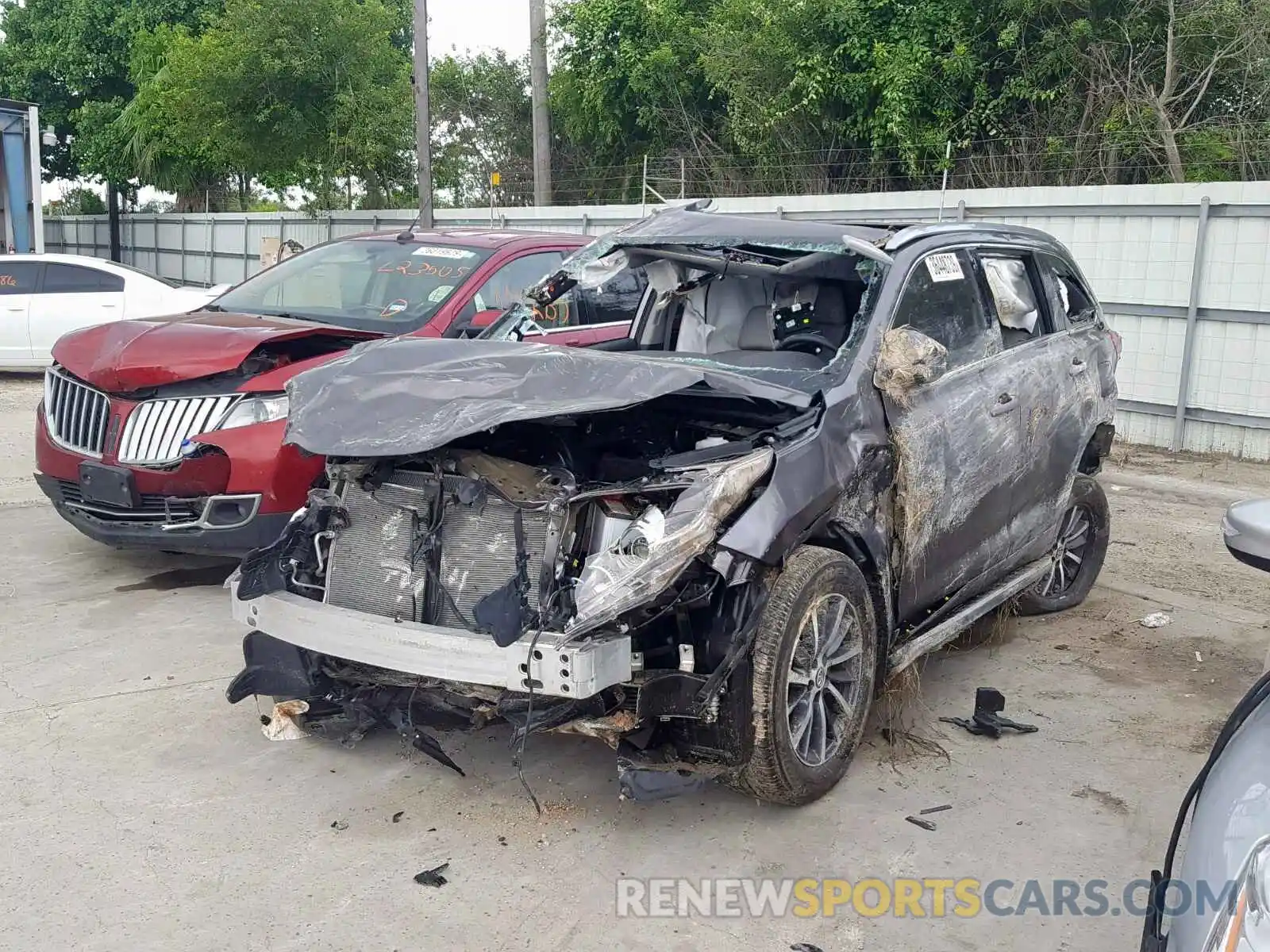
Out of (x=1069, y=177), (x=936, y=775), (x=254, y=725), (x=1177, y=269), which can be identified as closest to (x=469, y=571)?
(x=254, y=725)

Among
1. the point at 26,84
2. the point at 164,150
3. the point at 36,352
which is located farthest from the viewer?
the point at 26,84

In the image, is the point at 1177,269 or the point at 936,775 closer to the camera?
the point at 936,775

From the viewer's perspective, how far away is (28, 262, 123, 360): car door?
1329cm

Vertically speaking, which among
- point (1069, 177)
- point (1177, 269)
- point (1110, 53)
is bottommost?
point (1177, 269)

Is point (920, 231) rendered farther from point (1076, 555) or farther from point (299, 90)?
point (299, 90)

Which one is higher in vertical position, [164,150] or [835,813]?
[164,150]

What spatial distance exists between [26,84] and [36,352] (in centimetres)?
1985

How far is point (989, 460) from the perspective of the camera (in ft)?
15.5

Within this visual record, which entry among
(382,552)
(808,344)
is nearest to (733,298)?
(808,344)

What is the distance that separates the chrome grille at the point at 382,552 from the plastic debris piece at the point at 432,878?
0.79 m

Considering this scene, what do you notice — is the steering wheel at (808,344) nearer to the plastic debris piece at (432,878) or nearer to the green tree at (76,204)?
the plastic debris piece at (432,878)

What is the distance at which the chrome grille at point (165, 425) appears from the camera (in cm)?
561

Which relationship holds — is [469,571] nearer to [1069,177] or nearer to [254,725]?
[254,725]

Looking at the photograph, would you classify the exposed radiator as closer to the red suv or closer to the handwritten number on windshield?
the red suv
